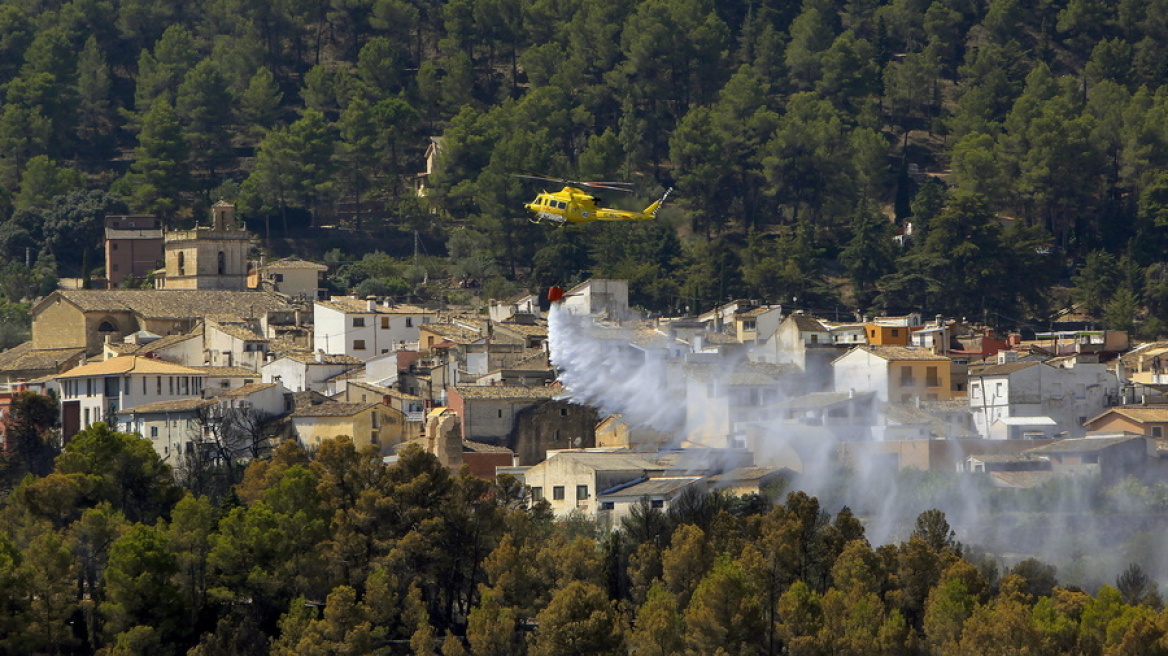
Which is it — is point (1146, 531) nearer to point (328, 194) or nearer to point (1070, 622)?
point (1070, 622)

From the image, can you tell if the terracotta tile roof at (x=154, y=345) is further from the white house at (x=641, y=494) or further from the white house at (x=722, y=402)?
the white house at (x=641, y=494)

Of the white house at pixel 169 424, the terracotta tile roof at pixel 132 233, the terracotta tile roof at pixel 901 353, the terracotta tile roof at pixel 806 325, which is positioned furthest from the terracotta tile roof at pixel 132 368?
the terracotta tile roof at pixel 132 233

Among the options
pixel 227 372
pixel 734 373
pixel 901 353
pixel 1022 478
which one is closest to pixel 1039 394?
pixel 901 353

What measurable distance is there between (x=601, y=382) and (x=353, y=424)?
21.1 ft

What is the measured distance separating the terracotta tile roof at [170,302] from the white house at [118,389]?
8634 mm

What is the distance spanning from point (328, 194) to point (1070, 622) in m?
55.7

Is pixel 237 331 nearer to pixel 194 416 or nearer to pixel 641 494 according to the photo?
pixel 194 416

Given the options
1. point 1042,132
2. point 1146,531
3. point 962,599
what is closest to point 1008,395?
point 1146,531

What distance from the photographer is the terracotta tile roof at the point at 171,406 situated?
2537 inches

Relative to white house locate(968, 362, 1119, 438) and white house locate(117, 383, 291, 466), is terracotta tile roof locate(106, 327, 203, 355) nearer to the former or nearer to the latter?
white house locate(117, 383, 291, 466)

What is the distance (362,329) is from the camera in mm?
73000

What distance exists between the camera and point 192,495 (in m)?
58.0

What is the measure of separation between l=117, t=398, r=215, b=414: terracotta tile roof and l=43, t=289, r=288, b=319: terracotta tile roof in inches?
427

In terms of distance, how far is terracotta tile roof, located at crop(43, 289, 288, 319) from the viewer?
77438 millimetres
